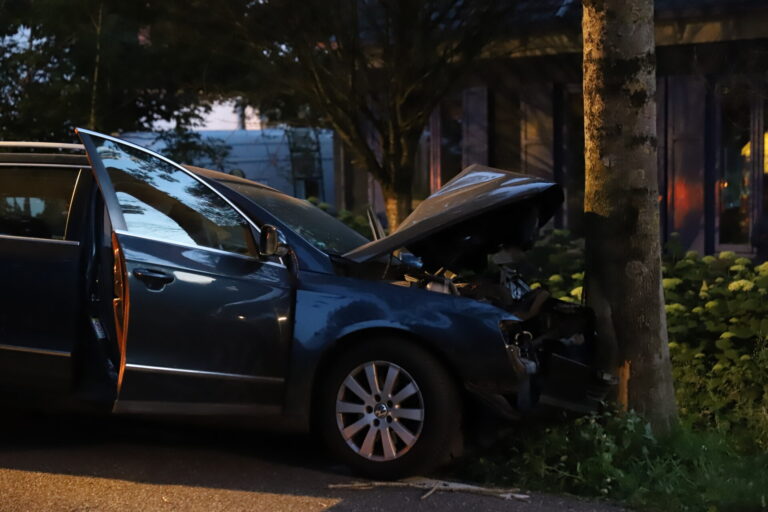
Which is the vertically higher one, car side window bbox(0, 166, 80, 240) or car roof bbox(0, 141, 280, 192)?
car roof bbox(0, 141, 280, 192)

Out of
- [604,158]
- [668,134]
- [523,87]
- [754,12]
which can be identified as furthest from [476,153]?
[604,158]

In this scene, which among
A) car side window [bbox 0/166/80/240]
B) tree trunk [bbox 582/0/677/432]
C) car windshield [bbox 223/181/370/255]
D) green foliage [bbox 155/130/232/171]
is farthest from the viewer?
green foliage [bbox 155/130/232/171]

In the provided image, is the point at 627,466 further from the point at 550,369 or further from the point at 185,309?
the point at 185,309

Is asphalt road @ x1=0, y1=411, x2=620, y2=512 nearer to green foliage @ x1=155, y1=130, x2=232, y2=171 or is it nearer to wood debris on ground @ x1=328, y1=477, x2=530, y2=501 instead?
wood debris on ground @ x1=328, y1=477, x2=530, y2=501

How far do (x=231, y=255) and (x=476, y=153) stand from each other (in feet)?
33.2

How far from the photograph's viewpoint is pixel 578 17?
11812mm

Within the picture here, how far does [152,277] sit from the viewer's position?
510 cm

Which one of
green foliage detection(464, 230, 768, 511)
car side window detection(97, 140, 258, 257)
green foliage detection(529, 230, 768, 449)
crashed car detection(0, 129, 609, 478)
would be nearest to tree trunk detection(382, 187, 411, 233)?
green foliage detection(464, 230, 768, 511)

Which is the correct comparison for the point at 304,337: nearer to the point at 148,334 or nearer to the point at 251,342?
the point at 251,342

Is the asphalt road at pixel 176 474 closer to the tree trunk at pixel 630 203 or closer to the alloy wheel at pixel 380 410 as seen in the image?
the alloy wheel at pixel 380 410

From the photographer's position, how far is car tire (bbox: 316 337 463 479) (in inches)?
199

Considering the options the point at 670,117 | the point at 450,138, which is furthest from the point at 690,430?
the point at 450,138

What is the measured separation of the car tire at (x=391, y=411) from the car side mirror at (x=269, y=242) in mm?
626

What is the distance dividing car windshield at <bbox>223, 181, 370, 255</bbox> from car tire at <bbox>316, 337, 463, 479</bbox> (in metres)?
0.92
